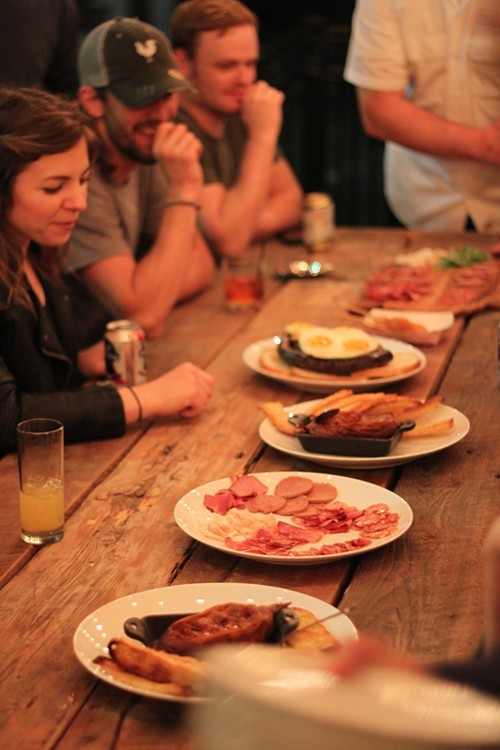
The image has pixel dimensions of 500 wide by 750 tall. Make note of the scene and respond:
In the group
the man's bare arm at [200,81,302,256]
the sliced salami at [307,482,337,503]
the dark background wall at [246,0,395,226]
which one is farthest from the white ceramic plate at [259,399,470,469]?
the dark background wall at [246,0,395,226]

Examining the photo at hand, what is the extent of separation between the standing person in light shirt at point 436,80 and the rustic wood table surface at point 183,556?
1.11 metres

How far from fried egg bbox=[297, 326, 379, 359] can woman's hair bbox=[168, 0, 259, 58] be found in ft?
4.15

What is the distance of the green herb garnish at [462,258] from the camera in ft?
10.1

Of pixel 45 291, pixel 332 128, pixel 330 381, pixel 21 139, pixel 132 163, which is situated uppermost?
pixel 21 139

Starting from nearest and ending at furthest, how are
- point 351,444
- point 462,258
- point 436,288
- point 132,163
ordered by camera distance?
point 351,444 → point 132,163 → point 436,288 → point 462,258

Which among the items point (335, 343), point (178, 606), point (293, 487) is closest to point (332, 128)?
point (335, 343)

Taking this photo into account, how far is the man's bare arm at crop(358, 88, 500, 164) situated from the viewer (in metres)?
3.35

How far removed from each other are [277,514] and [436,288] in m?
1.41

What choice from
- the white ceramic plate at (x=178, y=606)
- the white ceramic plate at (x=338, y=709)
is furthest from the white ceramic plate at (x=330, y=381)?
the white ceramic plate at (x=338, y=709)

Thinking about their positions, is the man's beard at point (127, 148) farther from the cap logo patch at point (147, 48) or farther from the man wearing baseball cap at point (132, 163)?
the cap logo patch at point (147, 48)

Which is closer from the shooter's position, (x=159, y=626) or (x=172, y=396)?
(x=159, y=626)

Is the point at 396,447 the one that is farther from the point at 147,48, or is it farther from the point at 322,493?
the point at 147,48

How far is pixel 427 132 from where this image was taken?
132 inches

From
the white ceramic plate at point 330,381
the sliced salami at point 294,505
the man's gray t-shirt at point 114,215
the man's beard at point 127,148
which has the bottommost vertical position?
the white ceramic plate at point 330,381
